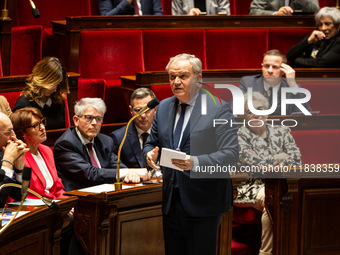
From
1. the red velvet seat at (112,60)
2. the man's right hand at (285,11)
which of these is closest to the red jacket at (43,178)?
the red velvet seat at (112,60)

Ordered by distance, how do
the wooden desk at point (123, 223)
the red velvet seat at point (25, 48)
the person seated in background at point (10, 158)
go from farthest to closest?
the red velvet seat at point (25, 48)
the wooden desk at point (123, 223)
the person seated in background at point (10, 158)

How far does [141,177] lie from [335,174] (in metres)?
0.65

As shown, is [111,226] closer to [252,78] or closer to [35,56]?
[252,78]

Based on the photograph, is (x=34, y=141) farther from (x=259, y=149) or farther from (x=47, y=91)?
(x=259, y=149)

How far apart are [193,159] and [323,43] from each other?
1.66m

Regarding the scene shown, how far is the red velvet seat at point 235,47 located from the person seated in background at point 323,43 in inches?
8.5

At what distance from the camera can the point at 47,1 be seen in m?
2.72

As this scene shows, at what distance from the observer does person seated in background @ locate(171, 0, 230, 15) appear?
2.86 m

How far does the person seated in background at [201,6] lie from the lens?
2.86 m

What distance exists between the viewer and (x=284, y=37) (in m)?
2.79

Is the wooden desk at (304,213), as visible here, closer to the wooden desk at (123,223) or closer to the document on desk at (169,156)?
the wooden desk at (123,223)

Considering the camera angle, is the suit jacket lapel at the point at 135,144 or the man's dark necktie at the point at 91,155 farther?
the suit jacket lapel at the point at 135,144

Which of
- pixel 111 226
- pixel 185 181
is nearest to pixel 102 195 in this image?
pixel 111 226

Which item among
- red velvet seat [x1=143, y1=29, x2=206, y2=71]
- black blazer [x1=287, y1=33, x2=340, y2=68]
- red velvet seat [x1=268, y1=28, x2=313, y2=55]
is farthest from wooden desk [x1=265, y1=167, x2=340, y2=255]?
red velvet seat [x1=268, y1=28, x2=313, y2=55]
